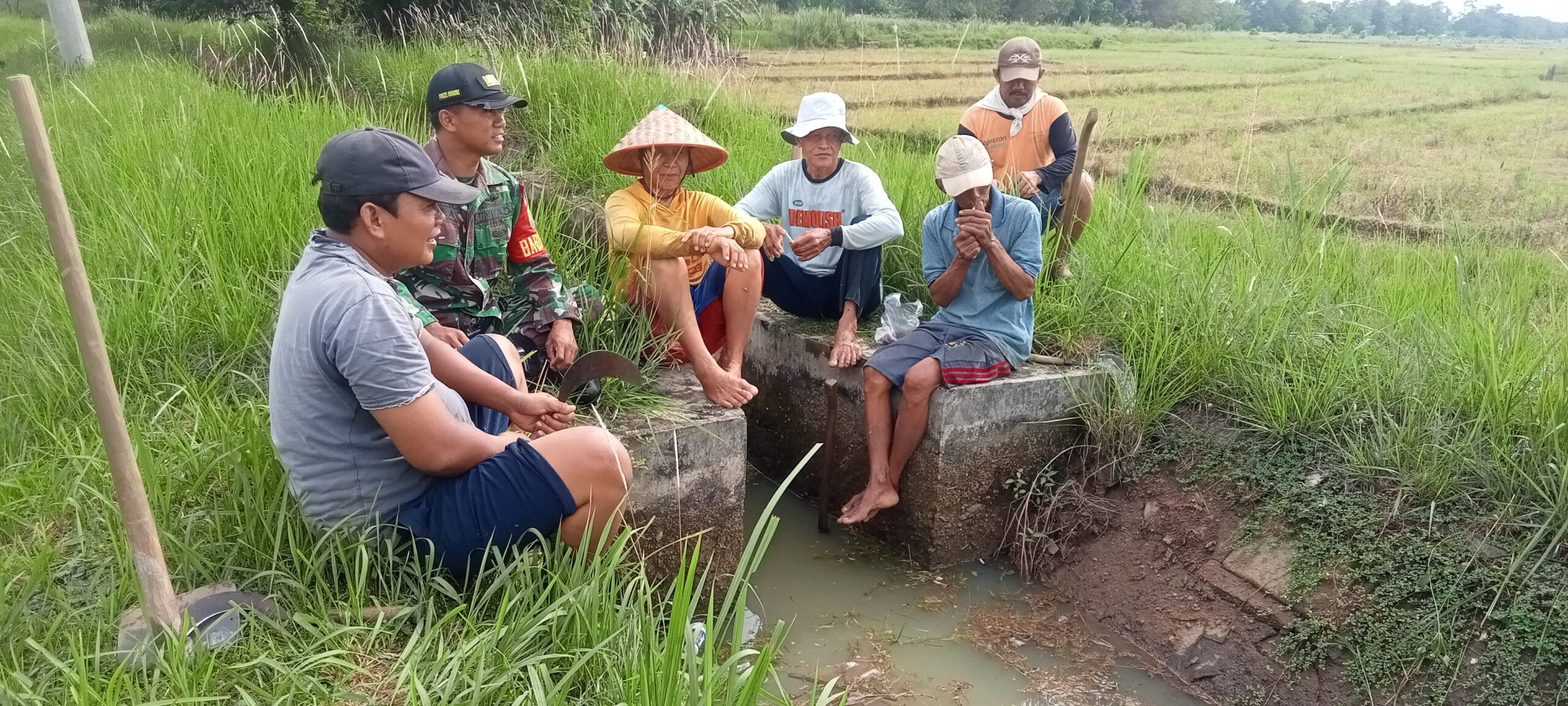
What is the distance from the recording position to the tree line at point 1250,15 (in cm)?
402

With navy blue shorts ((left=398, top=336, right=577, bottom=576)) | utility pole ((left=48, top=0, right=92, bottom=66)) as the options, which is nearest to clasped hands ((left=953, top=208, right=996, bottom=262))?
navy blue shorts ((left=398, top=336, right=577, bottom=576))

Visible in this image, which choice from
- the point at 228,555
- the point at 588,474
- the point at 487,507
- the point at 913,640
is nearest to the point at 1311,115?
the point at 913,640

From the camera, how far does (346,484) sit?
6.67 ft

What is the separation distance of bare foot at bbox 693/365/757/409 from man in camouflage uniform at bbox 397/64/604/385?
1.48 ft

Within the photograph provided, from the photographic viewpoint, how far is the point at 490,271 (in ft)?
10.2

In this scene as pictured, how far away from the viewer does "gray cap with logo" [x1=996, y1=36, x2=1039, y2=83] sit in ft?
13.7

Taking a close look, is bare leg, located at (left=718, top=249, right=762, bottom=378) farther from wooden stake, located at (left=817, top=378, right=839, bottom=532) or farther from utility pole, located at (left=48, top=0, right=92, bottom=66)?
utility pole, located at (left=48, top=0, right=92, bottom=66)

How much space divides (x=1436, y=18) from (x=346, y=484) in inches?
191

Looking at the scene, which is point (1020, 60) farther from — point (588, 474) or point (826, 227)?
point (588, 474)

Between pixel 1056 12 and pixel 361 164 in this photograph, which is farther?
pixel 1056 12

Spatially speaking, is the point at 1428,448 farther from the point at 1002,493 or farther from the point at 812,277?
the point at 812,277

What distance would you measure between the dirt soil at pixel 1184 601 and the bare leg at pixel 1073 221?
995 millimetres

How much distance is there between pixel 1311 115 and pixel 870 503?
3006 millimetres

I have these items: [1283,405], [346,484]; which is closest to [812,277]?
[1283,405]
